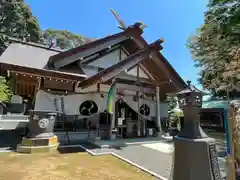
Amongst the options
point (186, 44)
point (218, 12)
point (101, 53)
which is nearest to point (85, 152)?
point (101, 53)

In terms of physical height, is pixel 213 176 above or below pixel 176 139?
below

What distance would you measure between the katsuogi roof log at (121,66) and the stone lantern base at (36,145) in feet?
10.0

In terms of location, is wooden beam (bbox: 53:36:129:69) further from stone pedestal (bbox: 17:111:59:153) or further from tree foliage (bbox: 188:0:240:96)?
tree foliage (bbox: 188:0:240:96)

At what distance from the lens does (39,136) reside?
252 inches

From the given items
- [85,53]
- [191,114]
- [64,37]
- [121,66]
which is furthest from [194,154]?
[64,37]

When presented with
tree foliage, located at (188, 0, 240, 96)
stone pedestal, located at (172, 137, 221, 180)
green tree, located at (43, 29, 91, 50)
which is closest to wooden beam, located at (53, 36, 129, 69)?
tree foliage, located at (188, 0, 240, 96)

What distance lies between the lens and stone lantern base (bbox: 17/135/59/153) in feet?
19.9

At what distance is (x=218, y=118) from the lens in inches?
632

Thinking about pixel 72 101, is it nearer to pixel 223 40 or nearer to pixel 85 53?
pixel 85 53

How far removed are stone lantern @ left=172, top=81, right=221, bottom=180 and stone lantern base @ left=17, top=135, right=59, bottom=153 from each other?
5.16m

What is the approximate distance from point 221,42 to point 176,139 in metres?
11.4

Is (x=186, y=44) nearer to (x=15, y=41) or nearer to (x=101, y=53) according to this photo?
(x=101, y=53)

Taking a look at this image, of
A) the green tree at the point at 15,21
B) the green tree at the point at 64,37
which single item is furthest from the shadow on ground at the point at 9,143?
the green tree at the point at 64,37

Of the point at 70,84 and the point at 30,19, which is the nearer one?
the point at 70,84
